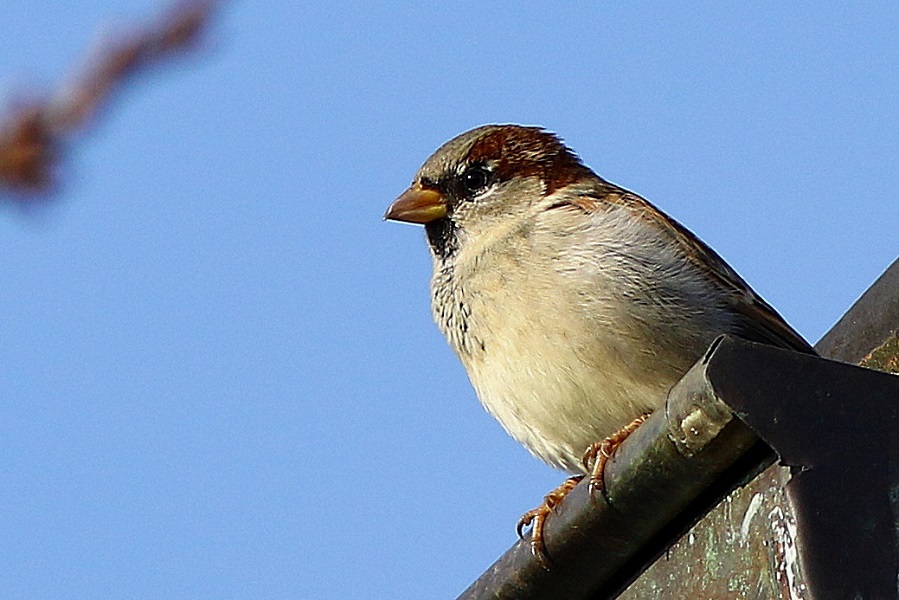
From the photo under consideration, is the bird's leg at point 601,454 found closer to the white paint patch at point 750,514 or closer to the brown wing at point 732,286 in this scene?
the white paint patch at point 750,514

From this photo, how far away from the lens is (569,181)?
15.3ft

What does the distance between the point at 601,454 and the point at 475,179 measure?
6.54ft

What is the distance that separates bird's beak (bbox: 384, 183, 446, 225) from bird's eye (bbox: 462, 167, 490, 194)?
0.28 ft

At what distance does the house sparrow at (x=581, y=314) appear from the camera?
3.65 meters

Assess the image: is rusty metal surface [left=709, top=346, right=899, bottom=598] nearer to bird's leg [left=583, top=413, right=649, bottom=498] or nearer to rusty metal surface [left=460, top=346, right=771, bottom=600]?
rusty metal surface [left=460, top=346, right=771, bottom=600]

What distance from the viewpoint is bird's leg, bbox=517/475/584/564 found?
280 centimetres

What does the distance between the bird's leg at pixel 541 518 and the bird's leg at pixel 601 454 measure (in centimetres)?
8

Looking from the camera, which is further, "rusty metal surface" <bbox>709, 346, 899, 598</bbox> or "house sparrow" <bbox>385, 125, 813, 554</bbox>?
"house sparrow" <bbox>385, 125, 813, 554</bbox>

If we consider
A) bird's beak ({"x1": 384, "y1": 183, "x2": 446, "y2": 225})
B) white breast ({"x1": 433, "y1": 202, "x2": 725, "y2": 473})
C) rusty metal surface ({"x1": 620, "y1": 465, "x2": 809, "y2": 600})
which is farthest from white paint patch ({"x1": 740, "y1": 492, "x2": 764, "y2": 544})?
bird's beak ({"x1": 384, "y1": 183, "x2": 446, "y2": 225})

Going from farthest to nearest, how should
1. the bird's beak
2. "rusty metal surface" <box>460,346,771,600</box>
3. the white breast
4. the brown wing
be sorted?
the bird's beak < the brown wing < the white breast < "rusty metal surface" <box>460,346,771,600</box>

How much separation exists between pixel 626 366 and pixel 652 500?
41.7 inches

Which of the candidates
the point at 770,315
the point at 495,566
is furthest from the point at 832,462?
the point at 770,315

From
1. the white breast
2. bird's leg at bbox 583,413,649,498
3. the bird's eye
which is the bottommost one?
bird's leg at bbox 583,413,649,498

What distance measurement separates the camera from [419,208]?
183 inches
